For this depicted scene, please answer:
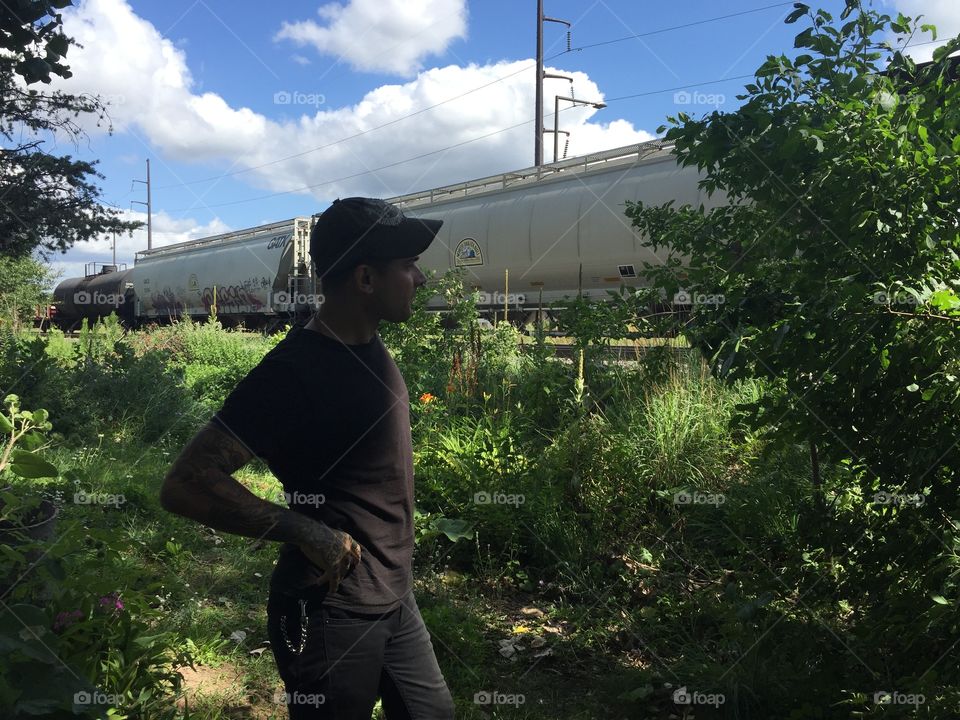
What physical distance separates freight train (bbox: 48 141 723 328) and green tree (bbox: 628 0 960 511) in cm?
624

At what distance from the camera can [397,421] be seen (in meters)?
2.14

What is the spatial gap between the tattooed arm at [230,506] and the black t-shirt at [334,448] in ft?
0.17

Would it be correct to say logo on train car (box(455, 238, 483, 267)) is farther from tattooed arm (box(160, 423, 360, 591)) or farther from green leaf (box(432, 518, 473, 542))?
tattooed arm (box(160, 423, 360, 591))

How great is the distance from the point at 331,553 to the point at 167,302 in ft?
99.4

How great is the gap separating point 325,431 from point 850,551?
211 cm

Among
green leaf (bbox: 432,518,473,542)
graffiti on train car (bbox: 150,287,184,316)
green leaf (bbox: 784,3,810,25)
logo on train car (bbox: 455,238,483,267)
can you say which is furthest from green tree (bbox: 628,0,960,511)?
graffiti on train car (bbox: 150,287,184,316)

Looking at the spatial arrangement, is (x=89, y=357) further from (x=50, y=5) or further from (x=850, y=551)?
(x=850, y=551)

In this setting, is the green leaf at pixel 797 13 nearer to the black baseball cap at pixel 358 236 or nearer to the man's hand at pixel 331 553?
the black baseball cap at pixel 358 236

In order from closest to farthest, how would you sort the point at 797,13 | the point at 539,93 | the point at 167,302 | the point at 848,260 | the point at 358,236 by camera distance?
the point at 358,236
the point at 848,260
the point at 797,13
the point at 539,93
the point at 167,302

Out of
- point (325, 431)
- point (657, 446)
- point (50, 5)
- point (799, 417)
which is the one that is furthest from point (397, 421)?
point (657, 446)

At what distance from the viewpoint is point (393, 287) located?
2.17m

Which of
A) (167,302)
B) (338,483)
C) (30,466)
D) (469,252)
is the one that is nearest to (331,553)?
(338,483)

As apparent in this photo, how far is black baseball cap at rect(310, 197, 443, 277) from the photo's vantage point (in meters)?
2.10

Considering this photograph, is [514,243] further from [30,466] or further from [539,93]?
[30,466]
